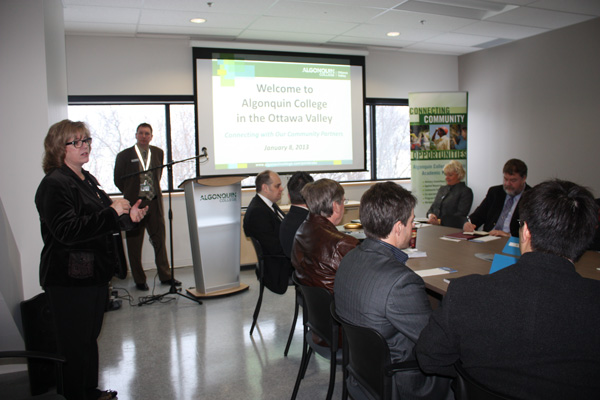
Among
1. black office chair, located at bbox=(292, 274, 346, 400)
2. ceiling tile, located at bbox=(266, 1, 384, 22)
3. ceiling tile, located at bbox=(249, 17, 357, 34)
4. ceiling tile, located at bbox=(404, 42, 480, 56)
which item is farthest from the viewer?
ceiling tile, located at bbox=(404, 42, 480, 56)

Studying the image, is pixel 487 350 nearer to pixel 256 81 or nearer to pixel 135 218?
pixel 135 218

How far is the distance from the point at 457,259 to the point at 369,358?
127 cm

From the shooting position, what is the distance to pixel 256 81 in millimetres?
6215

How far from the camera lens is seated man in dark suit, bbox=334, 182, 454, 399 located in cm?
157

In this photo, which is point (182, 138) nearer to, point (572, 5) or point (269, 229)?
point (269, 229)

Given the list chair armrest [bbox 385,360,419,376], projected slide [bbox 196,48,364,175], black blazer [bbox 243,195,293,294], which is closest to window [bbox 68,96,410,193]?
projected slide [bbox 196,48,364,175]

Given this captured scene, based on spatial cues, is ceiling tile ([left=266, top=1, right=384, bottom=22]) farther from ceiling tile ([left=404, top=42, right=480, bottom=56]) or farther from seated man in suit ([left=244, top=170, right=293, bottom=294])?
seated man in suit ([left=244, top=170, right=293, bottom=294])

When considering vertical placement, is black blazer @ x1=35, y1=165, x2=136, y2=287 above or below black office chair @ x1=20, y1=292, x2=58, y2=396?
above

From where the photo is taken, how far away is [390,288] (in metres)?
1.56

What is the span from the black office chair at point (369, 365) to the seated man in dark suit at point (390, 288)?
50mm

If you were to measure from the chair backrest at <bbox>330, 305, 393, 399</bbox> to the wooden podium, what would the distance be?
112 inches

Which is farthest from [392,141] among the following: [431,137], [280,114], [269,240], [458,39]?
[269,240]

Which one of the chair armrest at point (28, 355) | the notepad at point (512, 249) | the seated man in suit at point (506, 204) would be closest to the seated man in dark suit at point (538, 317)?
the notepad at point (512, 249)

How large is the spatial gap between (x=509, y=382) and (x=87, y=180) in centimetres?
223
